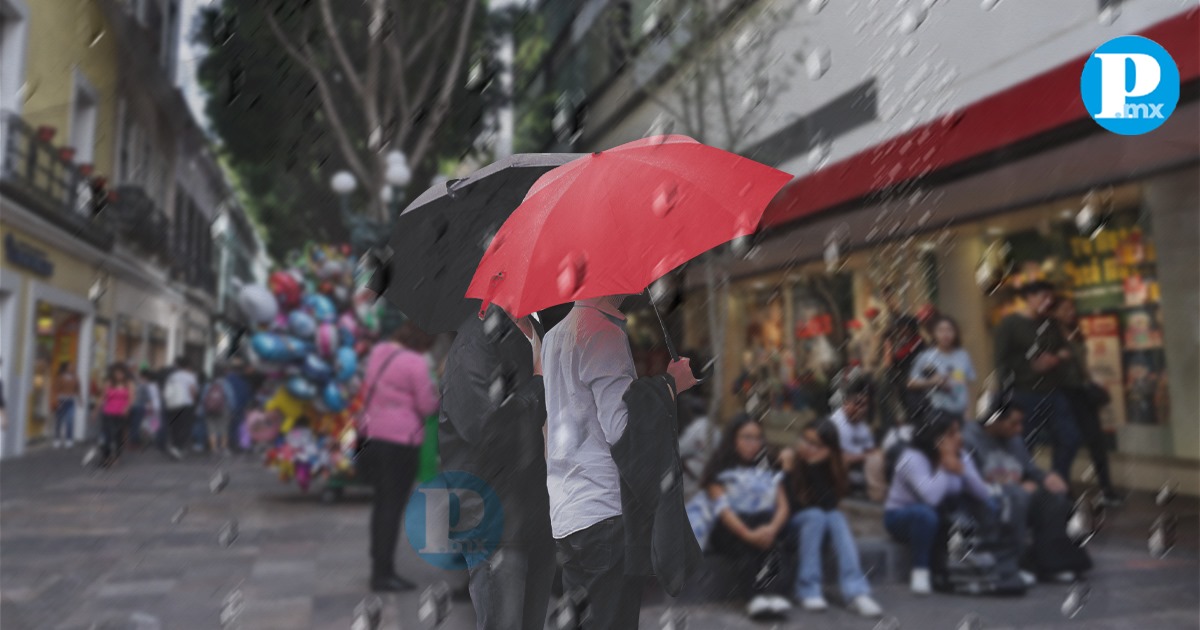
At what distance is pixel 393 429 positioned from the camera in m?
5.61

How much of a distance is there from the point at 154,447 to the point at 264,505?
7.77 m

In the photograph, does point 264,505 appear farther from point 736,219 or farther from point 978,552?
point 736,219

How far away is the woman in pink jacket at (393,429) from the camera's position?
5.57m

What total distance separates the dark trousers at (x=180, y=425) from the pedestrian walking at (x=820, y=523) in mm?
12297

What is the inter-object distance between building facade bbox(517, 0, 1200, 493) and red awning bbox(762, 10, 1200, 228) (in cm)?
2

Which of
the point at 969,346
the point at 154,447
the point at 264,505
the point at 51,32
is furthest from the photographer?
the point at 154,447

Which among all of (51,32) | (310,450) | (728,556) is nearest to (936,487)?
(728,556)

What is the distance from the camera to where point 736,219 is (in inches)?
76.4

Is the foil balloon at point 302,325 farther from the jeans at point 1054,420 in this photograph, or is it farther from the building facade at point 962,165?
the jeans at point 1054,420

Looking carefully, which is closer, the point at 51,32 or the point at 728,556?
the point at 728,556

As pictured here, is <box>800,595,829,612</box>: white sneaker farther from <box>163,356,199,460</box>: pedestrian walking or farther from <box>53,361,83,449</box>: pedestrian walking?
<box>53,361,83,449</box>: pedestrian walking

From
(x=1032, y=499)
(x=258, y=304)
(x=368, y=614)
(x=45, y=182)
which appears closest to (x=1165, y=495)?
(x=1032, y=499)

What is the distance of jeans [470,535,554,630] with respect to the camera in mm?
2477

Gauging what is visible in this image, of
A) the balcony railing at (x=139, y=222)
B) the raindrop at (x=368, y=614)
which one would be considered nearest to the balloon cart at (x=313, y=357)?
the raindrop at (x=368, y=614)
